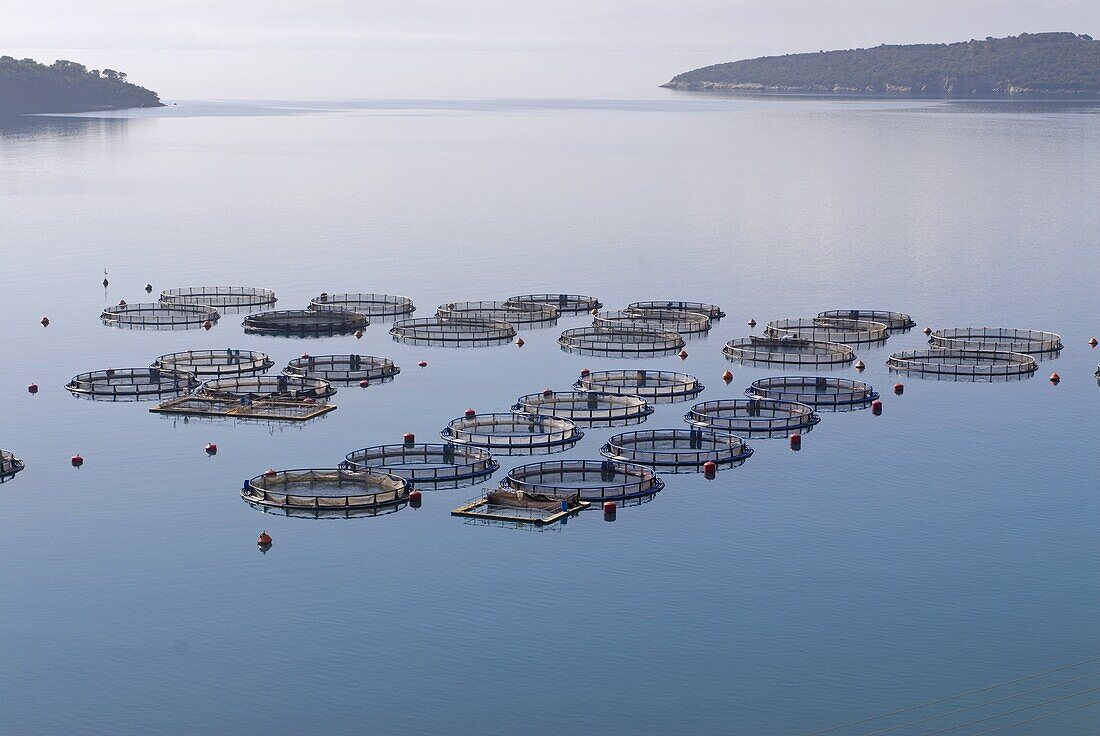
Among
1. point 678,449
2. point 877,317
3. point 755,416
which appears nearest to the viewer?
point 678,449

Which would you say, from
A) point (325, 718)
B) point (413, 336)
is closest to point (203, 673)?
point (325, 718)

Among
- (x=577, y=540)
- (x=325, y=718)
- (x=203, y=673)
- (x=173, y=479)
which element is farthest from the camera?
(x=173, y=479)

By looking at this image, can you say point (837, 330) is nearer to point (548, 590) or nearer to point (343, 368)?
point (343, 368)

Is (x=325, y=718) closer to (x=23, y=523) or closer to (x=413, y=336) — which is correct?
(x=23, y=523)

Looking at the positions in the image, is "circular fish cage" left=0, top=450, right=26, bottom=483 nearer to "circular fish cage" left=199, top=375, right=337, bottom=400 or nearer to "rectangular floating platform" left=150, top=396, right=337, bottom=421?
"rectangular floating platform" left=150, top=396, right=337, bottom=421

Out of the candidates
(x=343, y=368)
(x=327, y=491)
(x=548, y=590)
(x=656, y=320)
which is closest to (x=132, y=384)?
(x=343, y=368)

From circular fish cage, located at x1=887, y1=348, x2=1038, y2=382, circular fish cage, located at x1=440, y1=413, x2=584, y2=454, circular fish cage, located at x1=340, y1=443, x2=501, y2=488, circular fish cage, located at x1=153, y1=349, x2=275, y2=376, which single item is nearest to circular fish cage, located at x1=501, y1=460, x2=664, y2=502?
circular fish cage, located at x1=340, y1=443, x2=501, y2=488

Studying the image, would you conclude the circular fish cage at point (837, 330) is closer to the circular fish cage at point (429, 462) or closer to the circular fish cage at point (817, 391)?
the circular fish cage at point (817, 391)
